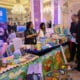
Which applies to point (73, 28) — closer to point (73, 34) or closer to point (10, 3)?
point (73, 34)

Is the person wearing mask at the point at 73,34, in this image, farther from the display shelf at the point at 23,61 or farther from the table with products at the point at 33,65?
the display shelf at the point at 23,61

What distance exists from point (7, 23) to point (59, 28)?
2.39 metres

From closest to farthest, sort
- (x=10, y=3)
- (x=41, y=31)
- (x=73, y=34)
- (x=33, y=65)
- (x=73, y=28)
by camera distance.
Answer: (x=33, y=65) < (x=10, y=3) < (x=41, y=31) < (x=73, y=34) < (x=73, y=28)

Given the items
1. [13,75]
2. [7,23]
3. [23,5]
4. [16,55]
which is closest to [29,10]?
[23,5]

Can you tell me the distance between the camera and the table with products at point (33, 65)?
2.69 metres

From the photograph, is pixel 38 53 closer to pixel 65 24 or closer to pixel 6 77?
pixel 6 77

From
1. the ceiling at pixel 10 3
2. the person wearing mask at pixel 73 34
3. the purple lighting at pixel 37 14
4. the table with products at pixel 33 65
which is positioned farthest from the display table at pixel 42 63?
the ceiling at pixel 10 3

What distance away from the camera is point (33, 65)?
124 inches

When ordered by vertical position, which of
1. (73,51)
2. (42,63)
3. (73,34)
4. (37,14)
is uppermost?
(37,14)

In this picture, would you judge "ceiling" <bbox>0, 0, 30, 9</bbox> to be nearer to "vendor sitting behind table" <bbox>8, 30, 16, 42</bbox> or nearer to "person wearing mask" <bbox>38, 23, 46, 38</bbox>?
"vendor sitting behind table" <bbox>8, 30, 16, 42</bbox>

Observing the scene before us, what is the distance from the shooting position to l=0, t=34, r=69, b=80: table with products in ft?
8.83

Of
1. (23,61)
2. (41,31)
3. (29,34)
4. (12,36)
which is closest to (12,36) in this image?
(12,36)

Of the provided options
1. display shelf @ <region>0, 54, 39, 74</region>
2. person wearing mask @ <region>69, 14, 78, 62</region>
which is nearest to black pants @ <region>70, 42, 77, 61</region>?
person wearing mask @ <region>69, 14, 78, 62</region>

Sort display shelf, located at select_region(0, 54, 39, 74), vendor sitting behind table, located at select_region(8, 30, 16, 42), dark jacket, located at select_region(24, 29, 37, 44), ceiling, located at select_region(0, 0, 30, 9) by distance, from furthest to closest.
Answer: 1. dark jacket, located at select_region(24, 29, 37, 44)
2. vendor sitting behind table, located at select_region(8, 30, 16, 42)
3. ceiling, located at select_region(0, 0, 30, 9)
4. display shelf, located at select_region(0, 54, 39, 74)
